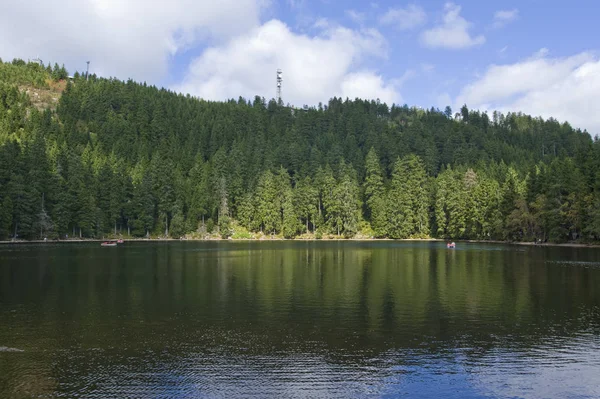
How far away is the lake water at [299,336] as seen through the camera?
64.1 feet

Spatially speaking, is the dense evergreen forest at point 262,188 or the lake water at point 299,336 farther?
the dense evergreen forest at point 262,188

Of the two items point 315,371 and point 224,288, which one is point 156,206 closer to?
point 224,288

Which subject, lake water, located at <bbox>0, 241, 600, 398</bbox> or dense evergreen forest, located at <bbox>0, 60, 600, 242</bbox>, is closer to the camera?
lake water, located at <bbox>0, 241, 600, 398</bbox>

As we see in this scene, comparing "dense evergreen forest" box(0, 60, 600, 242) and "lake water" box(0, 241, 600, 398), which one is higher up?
"dense evergreen forest" box(0, 60, 600, 242)

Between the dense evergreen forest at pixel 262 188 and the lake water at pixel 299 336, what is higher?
the dense evergreen forest at pixel 262 188

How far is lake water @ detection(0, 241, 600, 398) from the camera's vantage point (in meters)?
19.5

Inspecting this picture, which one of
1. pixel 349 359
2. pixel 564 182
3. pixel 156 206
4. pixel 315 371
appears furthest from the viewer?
pixel 156 206

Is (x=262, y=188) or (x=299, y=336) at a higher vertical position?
(x=262, y=188)

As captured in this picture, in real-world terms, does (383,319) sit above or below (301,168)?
below

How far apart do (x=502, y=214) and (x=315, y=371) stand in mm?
114549

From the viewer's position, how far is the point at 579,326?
29438 millimetres

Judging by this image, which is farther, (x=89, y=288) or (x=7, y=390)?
(x=89, y=288)

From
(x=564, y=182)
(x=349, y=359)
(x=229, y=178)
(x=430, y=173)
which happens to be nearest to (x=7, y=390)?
(x=349, y=359)

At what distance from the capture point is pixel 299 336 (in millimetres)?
26734
